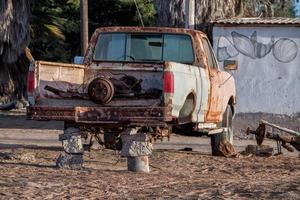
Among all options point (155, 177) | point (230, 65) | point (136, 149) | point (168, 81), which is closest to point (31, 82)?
point (136, 149)

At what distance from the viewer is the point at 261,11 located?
1011 inches

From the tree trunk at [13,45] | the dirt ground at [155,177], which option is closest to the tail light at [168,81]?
the dirt ground at [155,177]

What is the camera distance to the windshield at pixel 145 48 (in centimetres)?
1220

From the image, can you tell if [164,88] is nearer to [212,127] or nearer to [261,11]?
[212,127]

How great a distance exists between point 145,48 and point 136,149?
2.47 m

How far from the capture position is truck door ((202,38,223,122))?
12.2m

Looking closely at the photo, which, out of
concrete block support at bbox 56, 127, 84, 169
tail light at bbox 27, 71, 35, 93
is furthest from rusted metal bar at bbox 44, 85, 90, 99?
concrete block support at bbox 56, 127, 84, 169

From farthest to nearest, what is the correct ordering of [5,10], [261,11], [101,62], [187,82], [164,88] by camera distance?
1. [261,11]
2. [5,10]
3. [101,62]
4. [187,82]
5. [164,88]

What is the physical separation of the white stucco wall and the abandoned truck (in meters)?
5.43

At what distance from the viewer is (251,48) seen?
18.5 metres

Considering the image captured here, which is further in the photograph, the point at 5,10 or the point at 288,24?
the point at 5,10

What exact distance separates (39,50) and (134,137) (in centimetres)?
2366

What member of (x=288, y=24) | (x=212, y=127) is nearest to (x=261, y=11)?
(x=288, y=24)

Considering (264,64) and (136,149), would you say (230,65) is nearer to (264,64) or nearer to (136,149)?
(264,64)
